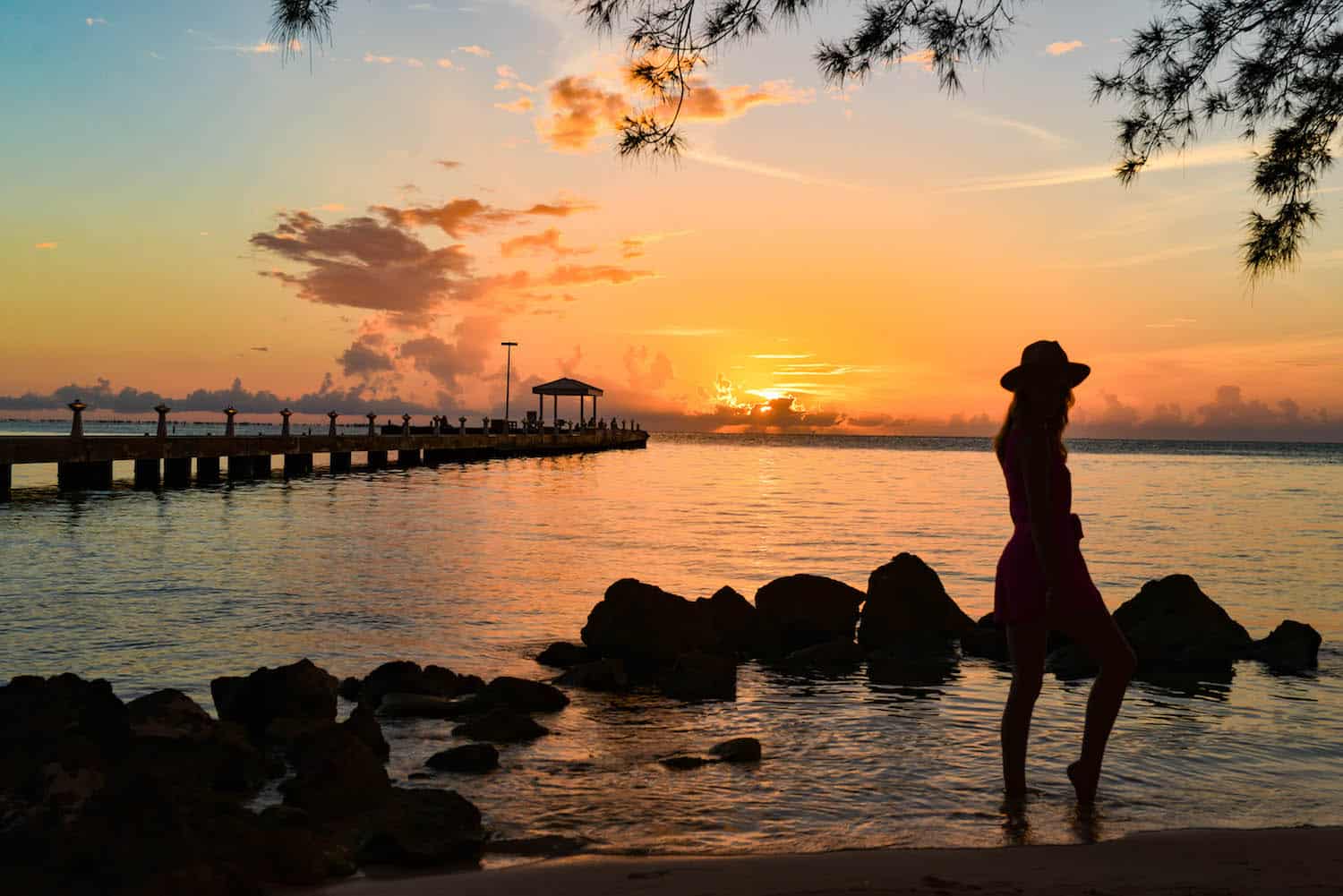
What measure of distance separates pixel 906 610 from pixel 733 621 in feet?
6.04

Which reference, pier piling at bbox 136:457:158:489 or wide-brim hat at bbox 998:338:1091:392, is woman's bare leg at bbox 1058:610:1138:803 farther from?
pier piling at bbox 136:457:158:489

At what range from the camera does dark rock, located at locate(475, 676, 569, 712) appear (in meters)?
7.43

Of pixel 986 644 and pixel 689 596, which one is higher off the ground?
pixel 986 644

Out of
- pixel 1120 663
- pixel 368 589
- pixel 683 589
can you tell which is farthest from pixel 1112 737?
pixel 368 589

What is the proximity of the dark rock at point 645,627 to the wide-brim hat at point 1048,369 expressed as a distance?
497 cm

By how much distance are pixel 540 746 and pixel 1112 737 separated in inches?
154

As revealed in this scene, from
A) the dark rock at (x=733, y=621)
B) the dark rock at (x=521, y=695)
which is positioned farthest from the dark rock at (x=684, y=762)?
the dark rock at (x=733, y=621)

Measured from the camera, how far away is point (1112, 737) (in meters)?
7.02

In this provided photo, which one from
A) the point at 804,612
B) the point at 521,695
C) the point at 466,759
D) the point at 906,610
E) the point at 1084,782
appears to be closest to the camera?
the point at 1084,782

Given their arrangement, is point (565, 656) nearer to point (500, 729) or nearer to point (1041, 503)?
point (500, 729)

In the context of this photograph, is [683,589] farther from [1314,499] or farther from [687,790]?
[1314,499]

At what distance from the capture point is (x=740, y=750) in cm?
627

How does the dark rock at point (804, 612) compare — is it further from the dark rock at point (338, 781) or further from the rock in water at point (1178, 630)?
the dark rock at point (338, 781)

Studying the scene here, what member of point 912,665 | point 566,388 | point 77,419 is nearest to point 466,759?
point 912,665
